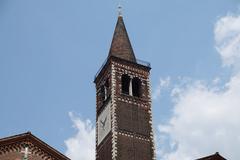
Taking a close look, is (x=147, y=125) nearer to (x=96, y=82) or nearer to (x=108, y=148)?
(x=108, y=148)

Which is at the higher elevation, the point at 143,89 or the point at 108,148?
the point at 143,89

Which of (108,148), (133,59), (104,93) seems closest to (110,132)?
(108,148)

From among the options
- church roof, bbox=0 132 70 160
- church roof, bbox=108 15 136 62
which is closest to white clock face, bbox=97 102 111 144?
church roof, bbox=108 15 136 62

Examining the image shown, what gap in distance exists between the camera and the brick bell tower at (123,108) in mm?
39125

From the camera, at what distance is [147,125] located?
41.2 meters

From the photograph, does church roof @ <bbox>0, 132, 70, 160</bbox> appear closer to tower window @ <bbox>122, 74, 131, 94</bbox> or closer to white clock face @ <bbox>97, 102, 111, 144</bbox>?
white clock face @ <bbox>97, 102, 111, 144</bbox>

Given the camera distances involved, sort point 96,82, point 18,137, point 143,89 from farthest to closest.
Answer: point 96,82 < point 143,89 < point 18,137

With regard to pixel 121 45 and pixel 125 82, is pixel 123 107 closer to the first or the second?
pixel 125 82

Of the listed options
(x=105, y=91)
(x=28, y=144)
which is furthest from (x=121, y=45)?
(x=28, y=144)

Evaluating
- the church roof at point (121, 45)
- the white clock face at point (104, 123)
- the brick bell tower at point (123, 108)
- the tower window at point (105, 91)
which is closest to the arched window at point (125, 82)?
the brick bell tower at point (123, 108)

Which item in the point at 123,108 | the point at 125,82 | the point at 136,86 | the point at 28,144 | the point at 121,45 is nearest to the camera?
the point at 28,144

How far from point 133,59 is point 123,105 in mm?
5780

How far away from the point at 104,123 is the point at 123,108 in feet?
6.83

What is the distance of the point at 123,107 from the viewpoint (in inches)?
1613
